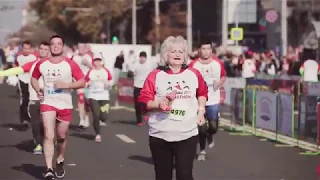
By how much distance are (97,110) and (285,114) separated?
3.63m

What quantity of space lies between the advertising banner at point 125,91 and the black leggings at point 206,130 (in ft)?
45.5

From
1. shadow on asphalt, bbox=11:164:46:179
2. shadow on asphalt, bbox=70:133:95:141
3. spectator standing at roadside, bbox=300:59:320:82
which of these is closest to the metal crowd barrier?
spectator standing at roadside, bbox=300:59:320:82

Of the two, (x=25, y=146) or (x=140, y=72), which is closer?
(x=25, y=146)

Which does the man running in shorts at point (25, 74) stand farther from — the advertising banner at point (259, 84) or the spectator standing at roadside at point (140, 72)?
the advertising banner at point (259, 84)

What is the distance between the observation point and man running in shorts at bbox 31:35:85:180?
1055 cm

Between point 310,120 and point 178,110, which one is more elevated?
point 178,110

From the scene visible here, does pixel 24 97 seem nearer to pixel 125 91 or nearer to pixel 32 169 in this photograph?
pixel 32 169

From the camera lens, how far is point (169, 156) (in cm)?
767

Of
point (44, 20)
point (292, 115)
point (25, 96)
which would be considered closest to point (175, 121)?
point (292, 115)

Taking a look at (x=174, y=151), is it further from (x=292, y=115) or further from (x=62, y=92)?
(x=292, y=115)

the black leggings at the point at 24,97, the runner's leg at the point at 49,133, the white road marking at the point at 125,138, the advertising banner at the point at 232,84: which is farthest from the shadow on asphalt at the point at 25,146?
the advertising banner at the point at 232,84

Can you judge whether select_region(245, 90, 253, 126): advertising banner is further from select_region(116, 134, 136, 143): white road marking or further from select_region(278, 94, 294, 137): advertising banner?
select_region(116, 134, 136, 143): white road marking

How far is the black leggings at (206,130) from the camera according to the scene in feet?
42.1

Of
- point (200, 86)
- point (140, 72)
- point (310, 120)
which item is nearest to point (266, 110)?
point (310, 120)
